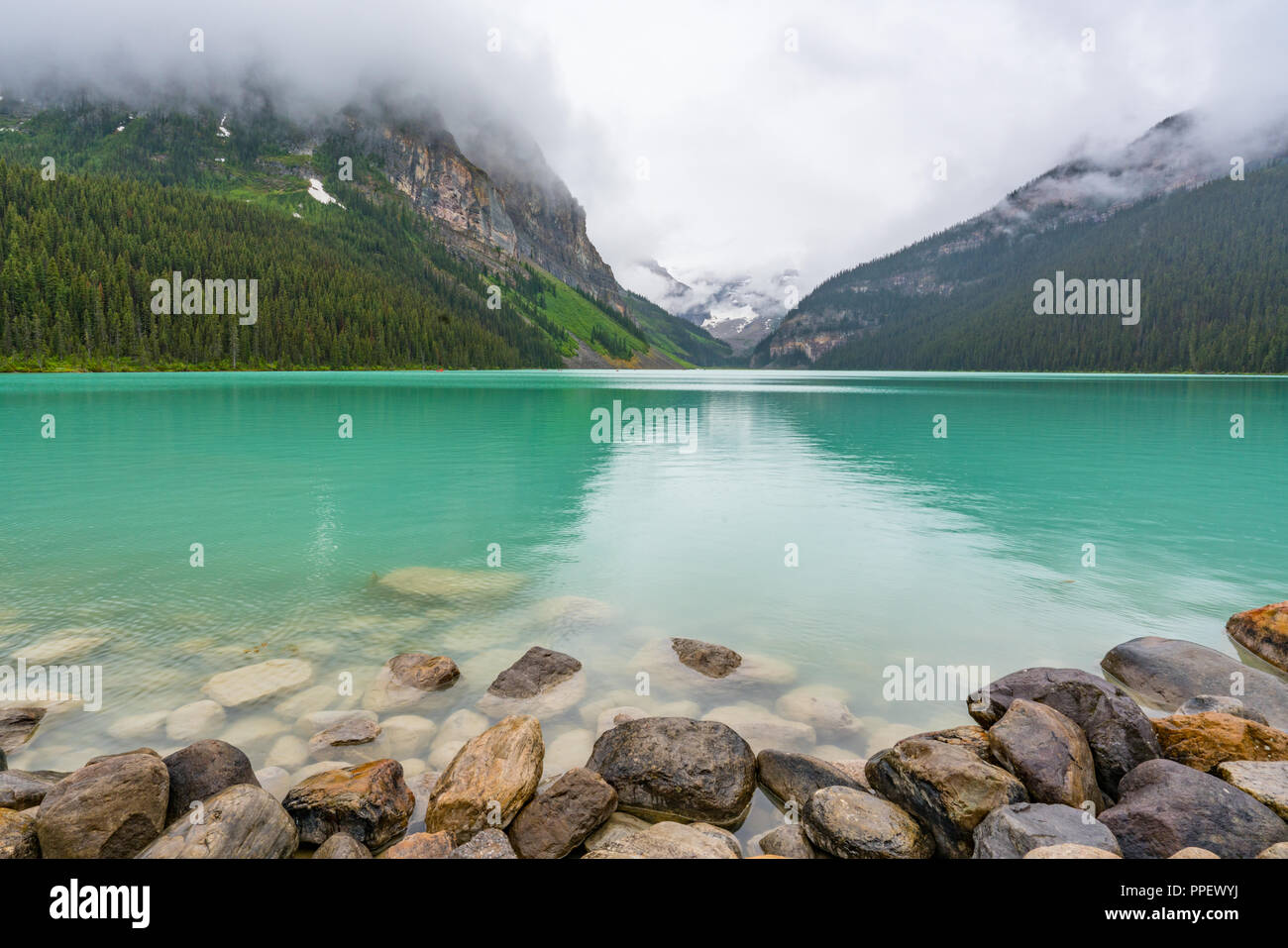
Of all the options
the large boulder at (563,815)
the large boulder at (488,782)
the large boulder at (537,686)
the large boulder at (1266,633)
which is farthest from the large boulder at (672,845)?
the large boulder at (1266,633)

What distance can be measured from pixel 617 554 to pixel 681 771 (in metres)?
11.8

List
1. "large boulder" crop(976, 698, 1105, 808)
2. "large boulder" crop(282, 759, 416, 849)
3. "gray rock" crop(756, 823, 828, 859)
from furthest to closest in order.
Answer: "large boulder" crop(976, 698, 1105, 808) → "large boulder" crop(282, 759, 416, 849) → "gray rock" crop(756, 823, 828, 859)

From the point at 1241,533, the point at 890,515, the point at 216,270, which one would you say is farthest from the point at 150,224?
the point at 1241,533

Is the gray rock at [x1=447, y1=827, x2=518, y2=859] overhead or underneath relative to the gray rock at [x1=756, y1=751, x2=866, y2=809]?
overhead

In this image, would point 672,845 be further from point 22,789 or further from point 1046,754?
point 22,789

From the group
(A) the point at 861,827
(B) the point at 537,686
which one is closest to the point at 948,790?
(A) the point at 861,827

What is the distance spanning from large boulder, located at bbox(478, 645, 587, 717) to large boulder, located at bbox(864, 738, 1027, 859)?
5090 millimetres

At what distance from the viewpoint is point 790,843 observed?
664 cm

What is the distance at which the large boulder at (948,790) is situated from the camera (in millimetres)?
6625

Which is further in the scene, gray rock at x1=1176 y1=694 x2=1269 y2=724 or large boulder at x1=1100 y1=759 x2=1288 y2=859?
gray rock at x1=1176 y1=694 x2=1269 y2=724

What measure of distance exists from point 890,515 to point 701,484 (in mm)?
9347

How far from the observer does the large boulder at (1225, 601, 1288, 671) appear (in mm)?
11507

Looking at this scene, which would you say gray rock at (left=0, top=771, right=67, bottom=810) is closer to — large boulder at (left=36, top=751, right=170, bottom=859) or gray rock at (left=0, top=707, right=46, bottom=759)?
large boulder at (left=36, top=751, right=170, bottom=859)

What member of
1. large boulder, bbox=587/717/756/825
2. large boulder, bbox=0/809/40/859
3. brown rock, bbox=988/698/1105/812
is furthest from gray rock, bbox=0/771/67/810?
brown rock, bbox=988/698/1105/812
